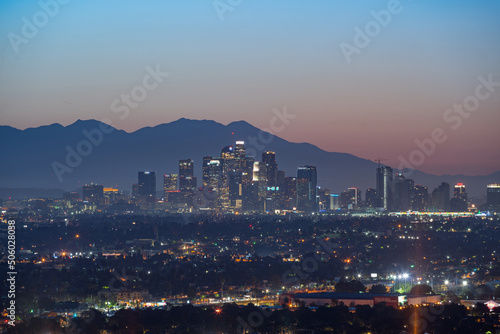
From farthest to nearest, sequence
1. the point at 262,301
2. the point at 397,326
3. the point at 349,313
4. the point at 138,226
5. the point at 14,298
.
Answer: the point at 138,226 < the point at 262,301 < the point at 14,298 < the point at 349,313 < the point at 397,326

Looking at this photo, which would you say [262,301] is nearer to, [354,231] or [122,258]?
[122,258]

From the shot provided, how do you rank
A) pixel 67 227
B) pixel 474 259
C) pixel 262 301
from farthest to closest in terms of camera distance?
pixel 67 227, pixel 474 259, pixel 262 301

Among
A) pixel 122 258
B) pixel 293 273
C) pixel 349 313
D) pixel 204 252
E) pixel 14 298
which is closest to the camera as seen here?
pixel 349 313

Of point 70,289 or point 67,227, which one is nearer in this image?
point 70,289

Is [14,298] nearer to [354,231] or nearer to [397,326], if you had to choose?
[397,326]


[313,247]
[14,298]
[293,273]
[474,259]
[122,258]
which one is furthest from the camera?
[313,247]

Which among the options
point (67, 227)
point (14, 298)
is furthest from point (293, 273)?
point (67, 227)

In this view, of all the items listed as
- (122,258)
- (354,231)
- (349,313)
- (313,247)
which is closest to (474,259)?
(313,247)

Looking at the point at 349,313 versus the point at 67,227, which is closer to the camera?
the point at 349,313

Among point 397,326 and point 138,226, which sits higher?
point 138,226
